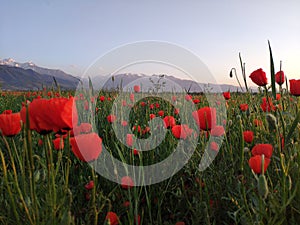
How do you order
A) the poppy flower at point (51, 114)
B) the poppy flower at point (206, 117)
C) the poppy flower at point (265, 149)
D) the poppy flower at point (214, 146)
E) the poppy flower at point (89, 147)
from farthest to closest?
the poppy flower at point (214, 146), the poppy flower at point (206, 117), the poppy flower at point (265, 149), the poppy flower at point (89, 147), the poppy flower at point (51, 114)

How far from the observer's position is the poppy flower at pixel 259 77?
1.86 metres

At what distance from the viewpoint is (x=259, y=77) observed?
6.14 feet

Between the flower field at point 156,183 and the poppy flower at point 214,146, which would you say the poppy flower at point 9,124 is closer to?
the flower field at point 156,183

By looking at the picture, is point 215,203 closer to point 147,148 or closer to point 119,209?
point 119,209

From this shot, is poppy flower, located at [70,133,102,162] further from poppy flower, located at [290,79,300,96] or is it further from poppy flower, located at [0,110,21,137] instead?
poppy flower, located at [290,79,300,96]

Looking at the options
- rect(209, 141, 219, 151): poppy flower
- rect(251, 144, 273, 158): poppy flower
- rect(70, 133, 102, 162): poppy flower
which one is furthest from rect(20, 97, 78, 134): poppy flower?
rect(209, 141, 219, 151): poppy flower

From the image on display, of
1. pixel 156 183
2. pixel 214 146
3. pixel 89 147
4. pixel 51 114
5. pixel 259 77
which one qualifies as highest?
pixel 259 77

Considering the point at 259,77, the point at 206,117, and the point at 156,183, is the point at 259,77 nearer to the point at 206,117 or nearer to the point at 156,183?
the point at 206,117

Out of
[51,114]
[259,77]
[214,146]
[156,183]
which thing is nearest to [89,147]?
[51,114]

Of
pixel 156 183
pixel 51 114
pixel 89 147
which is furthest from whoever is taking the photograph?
pixel 156 183

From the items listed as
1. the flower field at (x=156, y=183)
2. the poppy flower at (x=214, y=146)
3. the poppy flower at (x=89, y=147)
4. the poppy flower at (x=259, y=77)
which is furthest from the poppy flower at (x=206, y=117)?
the poppy flower at (x=89, y=147)

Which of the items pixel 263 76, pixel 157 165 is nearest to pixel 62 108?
pixel 157 165

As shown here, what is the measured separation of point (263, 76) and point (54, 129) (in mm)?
1401

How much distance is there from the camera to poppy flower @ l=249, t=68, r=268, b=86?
1.86 meters
